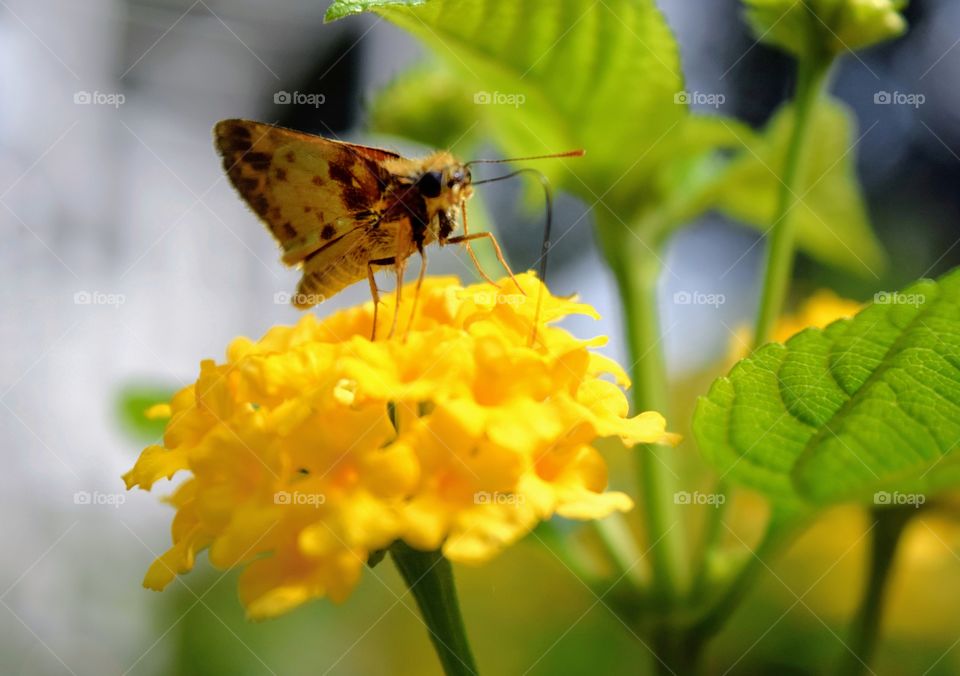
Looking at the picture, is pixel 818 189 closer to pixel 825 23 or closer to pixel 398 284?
→ pixel 825 23

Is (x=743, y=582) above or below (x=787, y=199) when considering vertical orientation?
below

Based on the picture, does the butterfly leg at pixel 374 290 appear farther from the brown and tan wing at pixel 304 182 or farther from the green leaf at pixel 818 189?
the green leaf at pixel 818 189

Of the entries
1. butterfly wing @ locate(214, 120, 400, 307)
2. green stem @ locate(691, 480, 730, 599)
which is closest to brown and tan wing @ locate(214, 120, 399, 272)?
butterfly wing @ locate(214, 120, 400, 307)

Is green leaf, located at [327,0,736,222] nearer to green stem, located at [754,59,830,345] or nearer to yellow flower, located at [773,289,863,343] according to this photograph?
green stem, located at [754,59,830,345]

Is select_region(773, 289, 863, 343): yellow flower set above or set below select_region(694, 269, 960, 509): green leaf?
above

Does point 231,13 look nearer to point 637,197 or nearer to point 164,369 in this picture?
point 164,369

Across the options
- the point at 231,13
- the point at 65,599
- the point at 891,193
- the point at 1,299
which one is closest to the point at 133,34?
the point at 231,13

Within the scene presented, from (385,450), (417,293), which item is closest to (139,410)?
(417,293)
